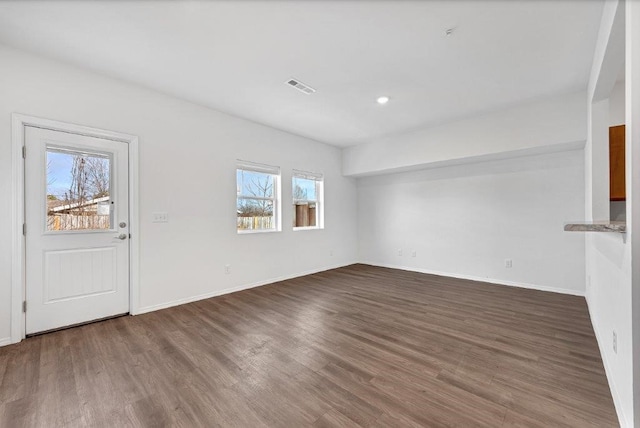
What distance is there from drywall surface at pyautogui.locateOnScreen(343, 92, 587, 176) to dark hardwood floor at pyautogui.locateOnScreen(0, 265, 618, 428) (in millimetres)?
2259

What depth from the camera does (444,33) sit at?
2246 millimetres

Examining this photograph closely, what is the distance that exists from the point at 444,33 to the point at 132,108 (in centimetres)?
352

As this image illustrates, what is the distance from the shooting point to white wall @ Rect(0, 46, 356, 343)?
2.53m

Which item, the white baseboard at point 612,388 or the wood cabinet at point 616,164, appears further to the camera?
the wood cabinet at point 616,164

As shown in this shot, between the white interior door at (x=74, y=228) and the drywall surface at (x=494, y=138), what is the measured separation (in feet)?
14.5

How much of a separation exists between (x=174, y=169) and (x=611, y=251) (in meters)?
4.41

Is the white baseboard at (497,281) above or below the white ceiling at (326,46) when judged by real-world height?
below

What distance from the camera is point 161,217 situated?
338cm

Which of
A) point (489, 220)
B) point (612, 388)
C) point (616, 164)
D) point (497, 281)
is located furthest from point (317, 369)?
point (489, 220)

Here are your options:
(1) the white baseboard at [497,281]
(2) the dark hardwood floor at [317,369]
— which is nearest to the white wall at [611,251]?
(2) the dark hardwood floor at [317,369]

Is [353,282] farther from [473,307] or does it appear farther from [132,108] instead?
[132,108]

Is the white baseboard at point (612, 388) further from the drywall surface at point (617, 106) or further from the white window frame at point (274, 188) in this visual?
the white window frame at point (274, 188)

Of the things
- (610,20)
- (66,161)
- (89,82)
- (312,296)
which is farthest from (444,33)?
(66,161)

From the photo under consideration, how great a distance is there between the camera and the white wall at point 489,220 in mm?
3955
